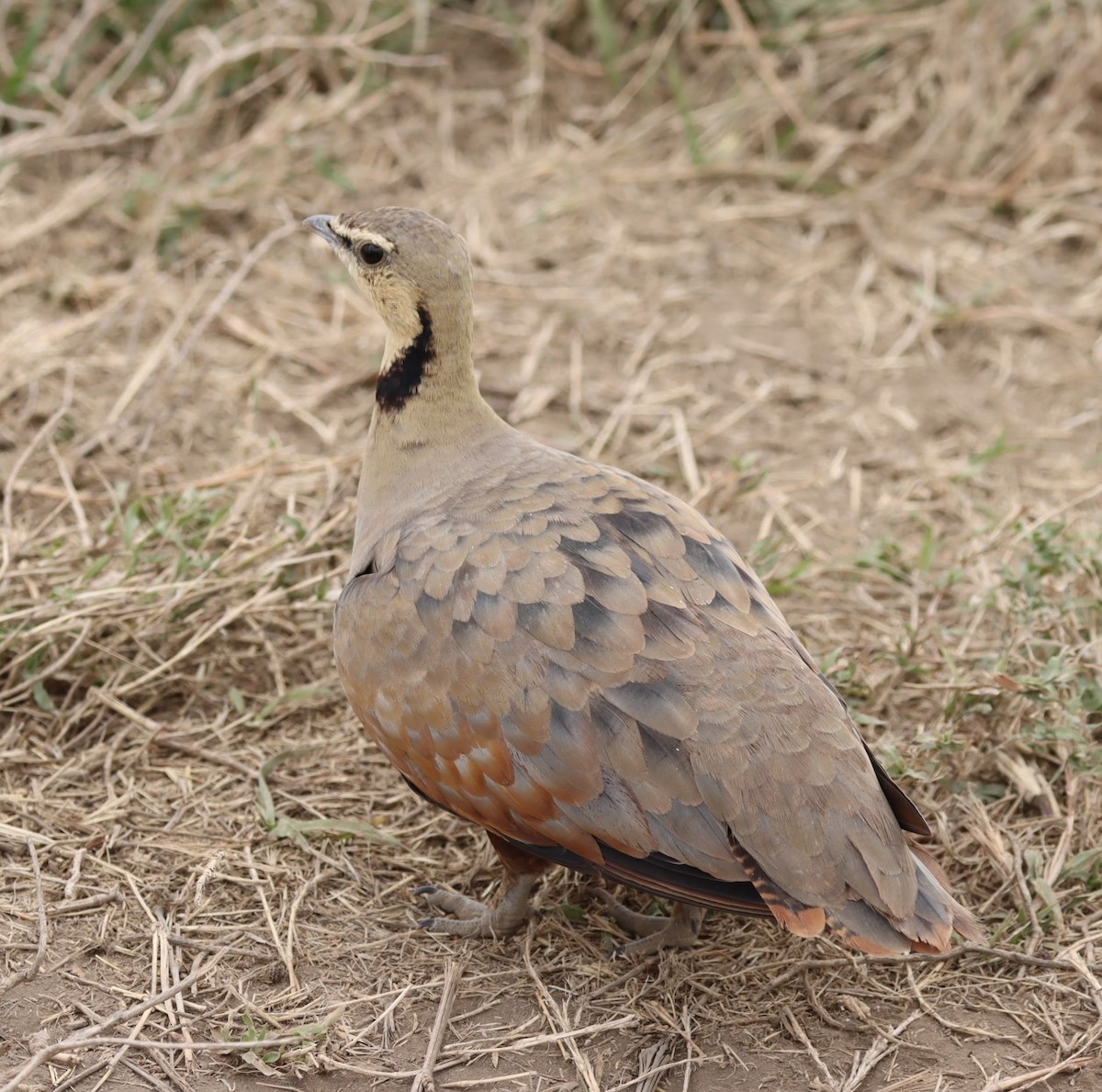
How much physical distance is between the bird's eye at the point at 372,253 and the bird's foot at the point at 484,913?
1.62 metres

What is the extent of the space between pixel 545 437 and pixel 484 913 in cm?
216

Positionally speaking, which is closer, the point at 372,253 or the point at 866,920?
the point at 866,920

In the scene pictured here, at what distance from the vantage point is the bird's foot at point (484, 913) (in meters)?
3.54

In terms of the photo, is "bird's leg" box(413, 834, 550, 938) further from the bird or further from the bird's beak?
the bird's beak

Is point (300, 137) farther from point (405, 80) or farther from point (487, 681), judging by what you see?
point (487, 681)

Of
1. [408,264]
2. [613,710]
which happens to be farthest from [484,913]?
[408,264]

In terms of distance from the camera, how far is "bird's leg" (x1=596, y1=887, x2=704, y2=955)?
3.50 metres

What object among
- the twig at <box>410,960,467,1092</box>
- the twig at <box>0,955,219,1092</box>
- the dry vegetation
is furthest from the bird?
the twig at <box>0,955,219,1092</box>

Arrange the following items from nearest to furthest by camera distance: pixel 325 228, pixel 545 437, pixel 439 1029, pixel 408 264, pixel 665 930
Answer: pixel 439 1029
pixel 665 930
pixel 408 264
pixel 325 228
pixel 545 437

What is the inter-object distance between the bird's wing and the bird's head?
61 centimetres

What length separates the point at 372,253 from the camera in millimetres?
3777

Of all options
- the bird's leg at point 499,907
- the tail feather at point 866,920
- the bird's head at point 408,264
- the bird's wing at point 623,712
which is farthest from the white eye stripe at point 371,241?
the tail feather at point 866,920

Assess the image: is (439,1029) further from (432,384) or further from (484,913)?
(432,384)

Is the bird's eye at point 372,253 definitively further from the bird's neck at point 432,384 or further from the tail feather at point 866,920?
the tail feather at point 866,920
